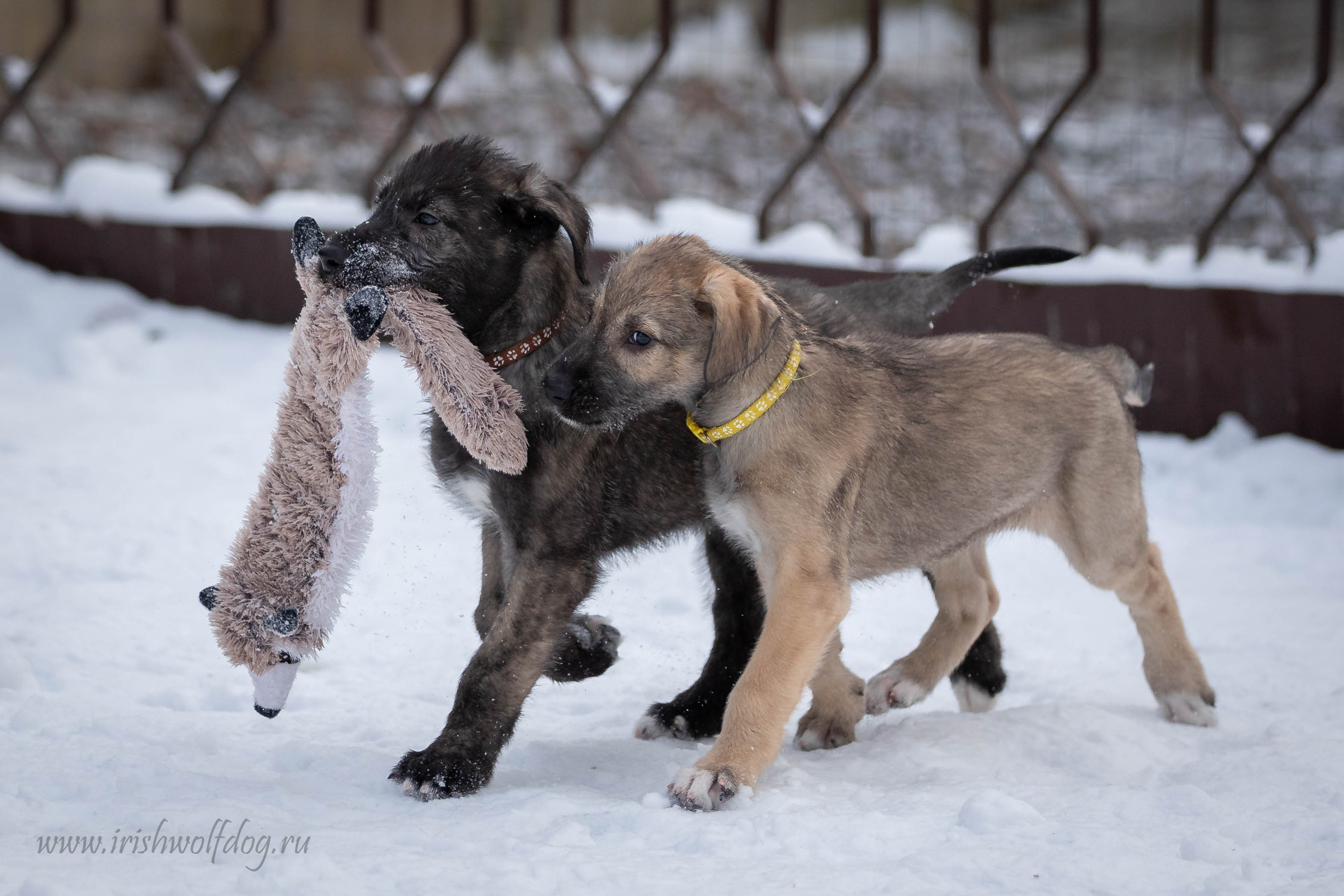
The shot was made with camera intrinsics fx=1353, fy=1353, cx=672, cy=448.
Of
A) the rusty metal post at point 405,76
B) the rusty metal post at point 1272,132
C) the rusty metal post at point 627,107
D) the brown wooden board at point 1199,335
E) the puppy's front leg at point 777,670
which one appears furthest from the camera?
the rusty metal post at point 405,76

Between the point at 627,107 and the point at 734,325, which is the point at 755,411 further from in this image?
the point at 627,107

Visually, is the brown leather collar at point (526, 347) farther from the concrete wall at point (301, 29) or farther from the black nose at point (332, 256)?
the concrete wall at point (301, 29)

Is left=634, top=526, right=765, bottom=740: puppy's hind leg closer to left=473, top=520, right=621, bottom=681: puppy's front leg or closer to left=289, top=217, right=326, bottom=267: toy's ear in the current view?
left=473, top=520, right=621, bottom=681: puppy's front leg

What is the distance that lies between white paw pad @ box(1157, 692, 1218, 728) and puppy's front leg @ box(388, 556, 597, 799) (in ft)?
6.09

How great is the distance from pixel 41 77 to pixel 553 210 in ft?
22.2

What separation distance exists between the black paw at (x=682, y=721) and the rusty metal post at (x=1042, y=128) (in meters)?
4.39

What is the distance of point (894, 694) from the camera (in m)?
4.15

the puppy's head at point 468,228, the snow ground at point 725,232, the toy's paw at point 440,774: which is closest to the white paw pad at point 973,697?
the toy's paw at point 440,774

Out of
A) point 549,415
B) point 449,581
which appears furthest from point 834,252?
point 549,415

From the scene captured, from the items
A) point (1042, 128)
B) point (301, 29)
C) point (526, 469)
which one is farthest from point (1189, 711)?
point (301, 29)

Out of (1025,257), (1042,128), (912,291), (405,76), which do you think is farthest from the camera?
(405,76)

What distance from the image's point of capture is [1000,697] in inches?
179

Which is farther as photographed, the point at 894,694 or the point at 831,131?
the point at 831,131

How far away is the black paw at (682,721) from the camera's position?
3.98 meters
